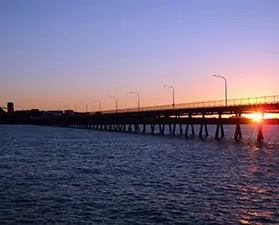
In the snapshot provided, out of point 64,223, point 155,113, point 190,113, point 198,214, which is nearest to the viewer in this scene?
point 64,223

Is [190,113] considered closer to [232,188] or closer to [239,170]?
[239,170]

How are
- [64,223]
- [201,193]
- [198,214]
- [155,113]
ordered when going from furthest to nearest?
[155,113] < [201,193] < [198,214] < [64,223]

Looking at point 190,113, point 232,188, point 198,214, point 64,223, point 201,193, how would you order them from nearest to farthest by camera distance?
point 64,223 < point 198,214 < point 201,193 < point 232,188 < point 190,113

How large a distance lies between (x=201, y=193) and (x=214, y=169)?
14.8m

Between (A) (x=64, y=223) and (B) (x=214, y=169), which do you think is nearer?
(A) (x=64, y=223)

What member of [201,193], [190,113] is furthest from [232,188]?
[190,113]

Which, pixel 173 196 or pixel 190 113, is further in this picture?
pixel 190 113

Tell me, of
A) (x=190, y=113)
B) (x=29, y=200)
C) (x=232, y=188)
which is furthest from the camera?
(x=190, y=113)

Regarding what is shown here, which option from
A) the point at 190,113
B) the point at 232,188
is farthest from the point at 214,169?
the point at 190,113

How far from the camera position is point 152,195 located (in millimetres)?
31750

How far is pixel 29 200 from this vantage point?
30.0 meters

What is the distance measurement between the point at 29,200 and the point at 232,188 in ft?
42.8

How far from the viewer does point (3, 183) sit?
3694 centimetres

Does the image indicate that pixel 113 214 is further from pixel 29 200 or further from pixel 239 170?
pixel 239 170
